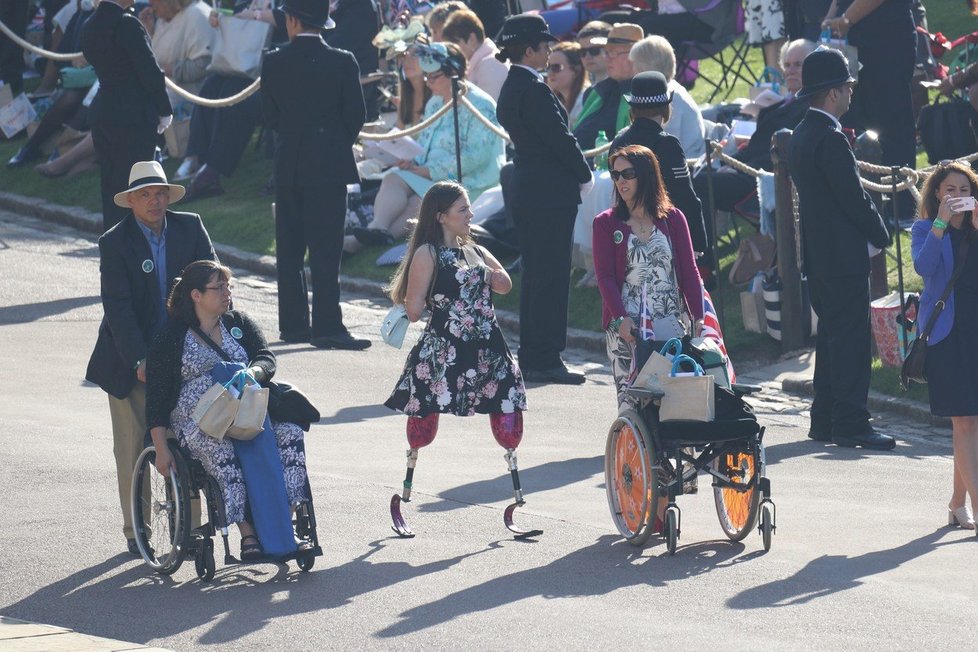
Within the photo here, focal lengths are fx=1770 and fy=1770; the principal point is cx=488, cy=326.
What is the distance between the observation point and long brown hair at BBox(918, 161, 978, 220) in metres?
8.36

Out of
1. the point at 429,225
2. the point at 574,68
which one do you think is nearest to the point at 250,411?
the point at 429,225

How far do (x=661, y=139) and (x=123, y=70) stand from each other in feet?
17.2

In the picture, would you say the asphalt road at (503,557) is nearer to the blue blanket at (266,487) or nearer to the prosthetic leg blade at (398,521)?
the prosthetic leg blade at (398,521)

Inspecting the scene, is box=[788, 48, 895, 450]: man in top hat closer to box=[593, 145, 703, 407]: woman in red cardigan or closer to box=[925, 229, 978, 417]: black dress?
box=[925, 229, 978, 417]: black dress

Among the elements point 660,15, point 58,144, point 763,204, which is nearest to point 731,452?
point 763,204

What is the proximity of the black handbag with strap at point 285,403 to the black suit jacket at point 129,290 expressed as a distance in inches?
19.0

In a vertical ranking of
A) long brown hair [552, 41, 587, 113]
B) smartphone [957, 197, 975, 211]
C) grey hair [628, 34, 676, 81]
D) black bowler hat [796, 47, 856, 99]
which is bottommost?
smartphone [957, 197, 975, 211]

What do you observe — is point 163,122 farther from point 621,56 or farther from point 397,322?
point 397,322

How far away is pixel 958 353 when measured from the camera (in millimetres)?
8305

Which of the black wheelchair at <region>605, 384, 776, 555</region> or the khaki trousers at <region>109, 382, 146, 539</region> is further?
the khaki trousers at <region>109, 382, 146, 539</region>

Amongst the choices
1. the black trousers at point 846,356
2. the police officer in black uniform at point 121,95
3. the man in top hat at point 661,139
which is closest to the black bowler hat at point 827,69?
the man in top hat at point 661,139

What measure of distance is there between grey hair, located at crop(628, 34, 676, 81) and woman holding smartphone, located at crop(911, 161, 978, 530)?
3.98 meters

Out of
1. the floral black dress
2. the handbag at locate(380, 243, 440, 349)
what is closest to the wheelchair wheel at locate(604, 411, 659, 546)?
the floral black dress

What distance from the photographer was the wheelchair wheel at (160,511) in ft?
24.5
